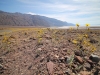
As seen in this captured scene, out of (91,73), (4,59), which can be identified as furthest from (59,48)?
(4,59)

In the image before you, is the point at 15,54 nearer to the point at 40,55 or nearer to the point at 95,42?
the point at 40,55

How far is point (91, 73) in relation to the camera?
4.70m

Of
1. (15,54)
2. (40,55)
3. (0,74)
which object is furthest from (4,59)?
(40,55)

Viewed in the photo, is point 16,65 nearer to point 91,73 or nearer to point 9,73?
point 9,73

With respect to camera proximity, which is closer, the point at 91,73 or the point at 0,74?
the point at 91,73

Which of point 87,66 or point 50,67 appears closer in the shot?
point 50,67

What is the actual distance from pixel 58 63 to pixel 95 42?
4899 mm

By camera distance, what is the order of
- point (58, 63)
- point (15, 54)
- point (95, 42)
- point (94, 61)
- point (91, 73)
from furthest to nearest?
point (95, 42), point (15, 54), point (94, 61), point (58, 63), point (91, 73)

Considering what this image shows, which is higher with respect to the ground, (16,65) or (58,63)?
(58,63)

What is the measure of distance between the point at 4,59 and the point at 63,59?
352cm

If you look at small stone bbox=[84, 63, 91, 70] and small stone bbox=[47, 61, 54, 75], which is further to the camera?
small stone bbox=[84, 63, 91, 70]

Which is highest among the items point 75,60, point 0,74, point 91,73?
point 75,60

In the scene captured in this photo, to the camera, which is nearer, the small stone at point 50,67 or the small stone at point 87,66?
the small stone at point 50,67

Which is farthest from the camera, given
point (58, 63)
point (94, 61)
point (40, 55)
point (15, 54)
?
point (15, 54)
